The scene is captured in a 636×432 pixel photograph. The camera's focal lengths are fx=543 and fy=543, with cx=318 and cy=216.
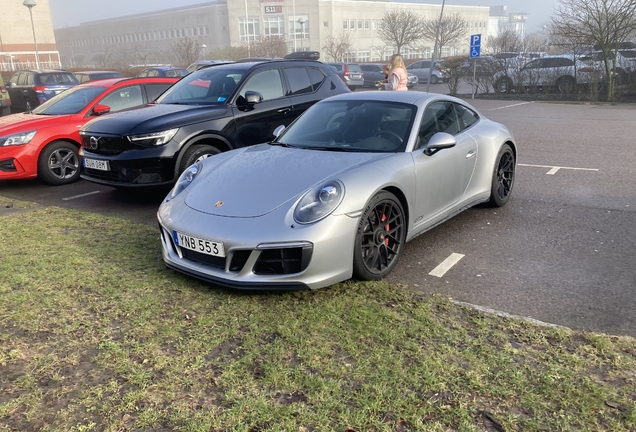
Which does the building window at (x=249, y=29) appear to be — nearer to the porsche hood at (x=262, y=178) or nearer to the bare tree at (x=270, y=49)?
the bare tree at (x=270, y=49)

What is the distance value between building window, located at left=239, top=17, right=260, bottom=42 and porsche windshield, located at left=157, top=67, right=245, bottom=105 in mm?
82434

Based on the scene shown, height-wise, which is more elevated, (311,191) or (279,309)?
(311,191)

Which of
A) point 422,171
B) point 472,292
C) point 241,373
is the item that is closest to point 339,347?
point 241,373

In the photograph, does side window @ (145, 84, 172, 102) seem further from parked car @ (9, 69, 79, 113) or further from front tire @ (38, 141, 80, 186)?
parked car @ (9, 69, 79, 113)

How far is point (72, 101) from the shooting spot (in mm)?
8953

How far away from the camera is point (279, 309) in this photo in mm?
3740

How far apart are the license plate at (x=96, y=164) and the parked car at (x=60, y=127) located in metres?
1.53

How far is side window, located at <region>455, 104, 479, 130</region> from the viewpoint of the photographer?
5643 millimetres

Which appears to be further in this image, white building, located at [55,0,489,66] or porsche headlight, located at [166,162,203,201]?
white building, located at [55,0,489,66]

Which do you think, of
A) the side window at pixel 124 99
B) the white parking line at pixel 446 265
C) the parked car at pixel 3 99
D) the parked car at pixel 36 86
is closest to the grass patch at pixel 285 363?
the white parking line at pixel 446 265

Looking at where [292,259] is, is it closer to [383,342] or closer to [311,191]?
[311,191]

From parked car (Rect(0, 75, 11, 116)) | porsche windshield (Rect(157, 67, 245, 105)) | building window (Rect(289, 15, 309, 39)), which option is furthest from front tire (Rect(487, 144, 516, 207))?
building window (Rect(289, 15, 309, 39))

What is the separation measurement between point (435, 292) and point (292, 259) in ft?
3.78

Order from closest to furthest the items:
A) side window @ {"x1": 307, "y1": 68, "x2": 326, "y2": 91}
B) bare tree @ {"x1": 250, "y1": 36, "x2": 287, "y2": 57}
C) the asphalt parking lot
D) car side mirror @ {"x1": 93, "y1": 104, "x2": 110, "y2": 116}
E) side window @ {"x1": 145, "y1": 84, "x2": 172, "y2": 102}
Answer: the asphalt parking lot < side window @ {"x1": 307, "y1": 68, "x2": 326, "y2": 91} < car side mirror @ {"x1": 93, "y1": 104, "x2": 110, "y2": 116} < side window @ {"x1": 145, "y1": 84, "x2": 172, "y2": 102} < bare tree @ {"x1": 250, "y1": 36, "x2": 287, "y2": 57}
